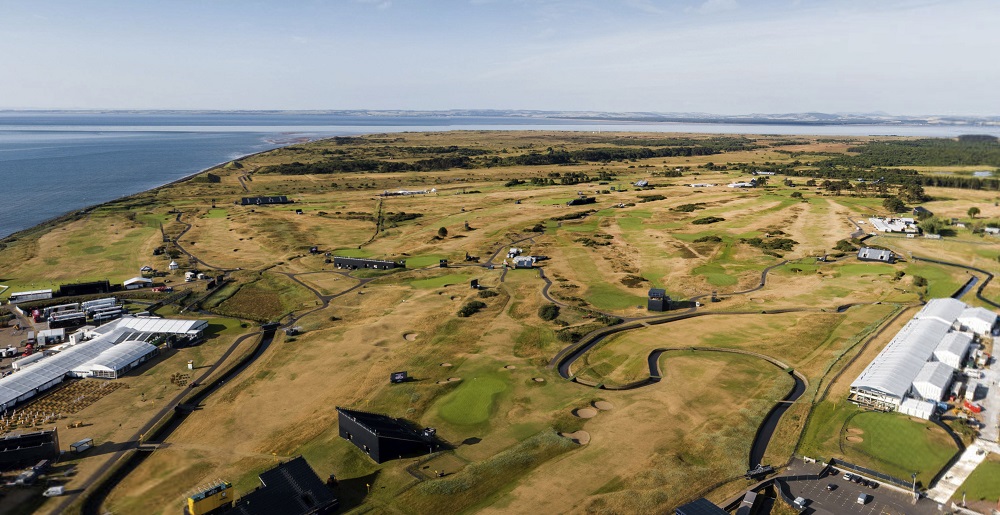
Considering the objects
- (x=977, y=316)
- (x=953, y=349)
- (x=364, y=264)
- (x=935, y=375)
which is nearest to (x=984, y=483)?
(x=935, y=375)

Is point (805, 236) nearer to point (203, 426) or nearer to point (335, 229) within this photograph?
point (335, 229)

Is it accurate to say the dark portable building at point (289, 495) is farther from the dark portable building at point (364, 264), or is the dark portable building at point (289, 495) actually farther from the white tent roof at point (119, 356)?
the dark portable building at point (364, 264)

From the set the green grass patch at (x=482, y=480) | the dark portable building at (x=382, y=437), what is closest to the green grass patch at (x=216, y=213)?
the dark portable building at (x=382, y=437)

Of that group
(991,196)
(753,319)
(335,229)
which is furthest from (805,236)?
(335,229)

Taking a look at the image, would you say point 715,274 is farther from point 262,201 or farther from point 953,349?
point 262,201

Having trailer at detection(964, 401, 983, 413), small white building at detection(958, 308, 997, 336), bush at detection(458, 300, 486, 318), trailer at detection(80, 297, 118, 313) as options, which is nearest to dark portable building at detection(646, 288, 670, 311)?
bush at detection(458, 300, 486, 318)
